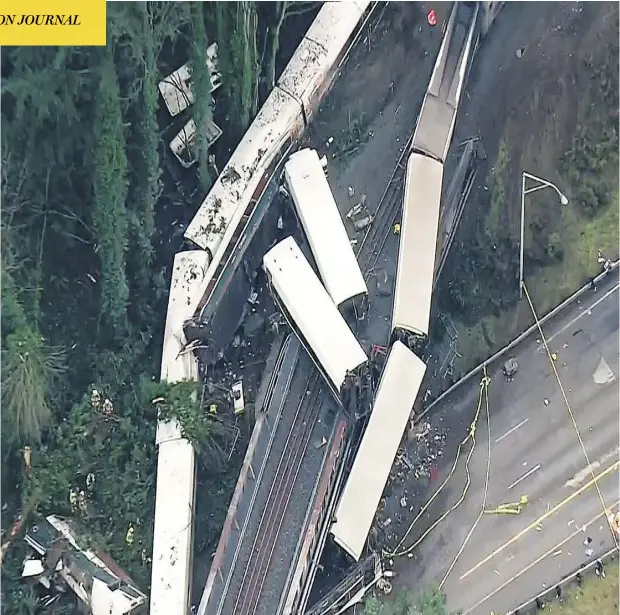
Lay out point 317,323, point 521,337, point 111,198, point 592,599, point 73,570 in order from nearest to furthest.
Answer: point 111,198 → point 73,570 → point 592,599 → point 317,323 → point 521,337

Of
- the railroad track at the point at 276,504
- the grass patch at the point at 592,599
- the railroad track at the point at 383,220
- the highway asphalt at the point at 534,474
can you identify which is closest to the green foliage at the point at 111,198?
the railroad track at the point at 276,504

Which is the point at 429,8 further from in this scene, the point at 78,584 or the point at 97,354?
the point at 78,584

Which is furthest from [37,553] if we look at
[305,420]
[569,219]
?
[569,219]

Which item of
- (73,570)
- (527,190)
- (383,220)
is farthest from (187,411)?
(527,190)

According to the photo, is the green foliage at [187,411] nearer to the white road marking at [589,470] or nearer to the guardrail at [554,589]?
the guardrail at [554,589]

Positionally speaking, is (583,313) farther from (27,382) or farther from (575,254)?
(27,382)

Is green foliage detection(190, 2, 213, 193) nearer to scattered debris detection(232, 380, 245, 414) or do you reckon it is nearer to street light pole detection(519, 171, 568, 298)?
scattered debris detection(232, 380, 245, 414)
